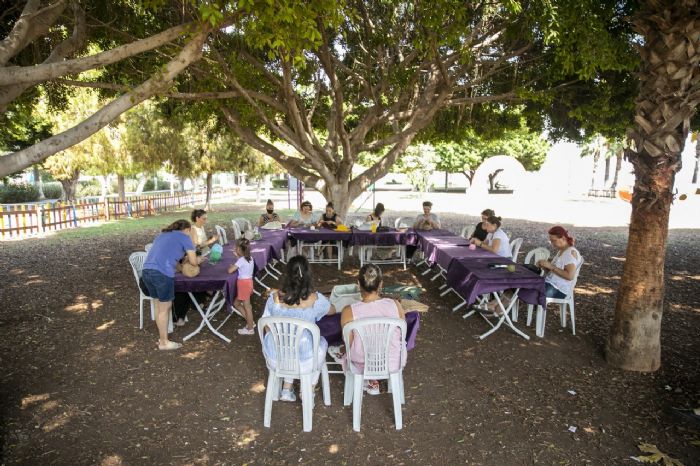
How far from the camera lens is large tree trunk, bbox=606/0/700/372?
4625 mm

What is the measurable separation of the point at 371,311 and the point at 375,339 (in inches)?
9.7

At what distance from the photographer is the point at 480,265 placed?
6660 millimetres

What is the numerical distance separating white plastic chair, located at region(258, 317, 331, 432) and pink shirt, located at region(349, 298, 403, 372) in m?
0.34

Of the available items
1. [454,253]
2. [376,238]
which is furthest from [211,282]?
[376,238]

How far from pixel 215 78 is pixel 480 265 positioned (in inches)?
271

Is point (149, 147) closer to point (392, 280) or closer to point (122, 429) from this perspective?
point (392, 280)

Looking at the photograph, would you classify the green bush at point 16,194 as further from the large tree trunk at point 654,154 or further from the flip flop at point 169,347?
the large tree trunk at point 654,154

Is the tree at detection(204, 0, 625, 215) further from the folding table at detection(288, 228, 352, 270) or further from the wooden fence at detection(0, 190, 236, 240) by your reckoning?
the wooden fence at detection(0, 190, 236, 240)

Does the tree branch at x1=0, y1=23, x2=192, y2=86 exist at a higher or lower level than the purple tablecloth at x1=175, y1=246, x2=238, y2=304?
higher

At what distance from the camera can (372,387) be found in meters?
4.62

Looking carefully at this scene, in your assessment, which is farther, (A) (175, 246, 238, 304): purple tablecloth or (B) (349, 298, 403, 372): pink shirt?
(A) (175, 246, 238, 304): purple tablecloth

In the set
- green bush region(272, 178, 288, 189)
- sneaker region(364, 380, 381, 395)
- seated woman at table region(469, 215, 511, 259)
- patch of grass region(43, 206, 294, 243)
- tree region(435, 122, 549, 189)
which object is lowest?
→ sneaker region(364, 380, 381, 395)

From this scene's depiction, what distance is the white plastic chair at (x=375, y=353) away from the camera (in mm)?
3842

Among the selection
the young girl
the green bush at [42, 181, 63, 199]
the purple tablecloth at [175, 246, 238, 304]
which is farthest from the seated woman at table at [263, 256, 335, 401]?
the green bush at [42, 181, 63, 199]
